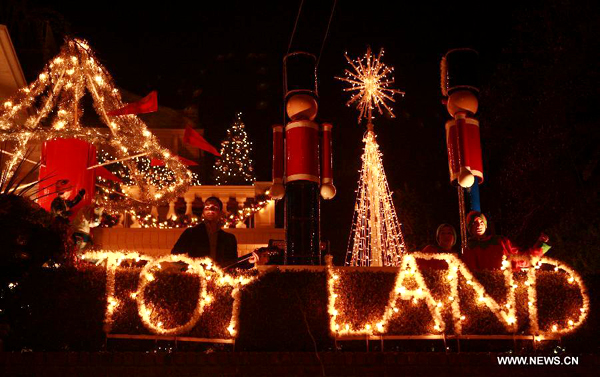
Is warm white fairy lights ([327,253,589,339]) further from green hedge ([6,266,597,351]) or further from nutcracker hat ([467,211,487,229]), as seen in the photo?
nutcracker hat ([467,211,487,229])

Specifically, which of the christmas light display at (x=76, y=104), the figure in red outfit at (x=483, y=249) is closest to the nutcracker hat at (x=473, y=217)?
the figure in red outfit at (x=483, y=249)

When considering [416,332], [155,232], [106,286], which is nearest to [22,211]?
[106,286]

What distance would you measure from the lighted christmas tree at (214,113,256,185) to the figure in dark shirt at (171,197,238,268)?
8.13 m

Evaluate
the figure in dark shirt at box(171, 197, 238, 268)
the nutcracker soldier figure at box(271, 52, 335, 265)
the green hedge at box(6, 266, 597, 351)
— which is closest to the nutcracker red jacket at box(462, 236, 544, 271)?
the green hedge at box(6, 266, 597, 351)

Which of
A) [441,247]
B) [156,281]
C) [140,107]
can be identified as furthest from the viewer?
[140,107]

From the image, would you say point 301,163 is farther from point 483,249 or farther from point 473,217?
point 483,249

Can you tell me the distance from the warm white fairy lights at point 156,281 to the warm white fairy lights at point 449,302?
3.71 feet

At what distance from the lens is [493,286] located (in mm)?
7883

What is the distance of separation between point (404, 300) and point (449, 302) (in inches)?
21.5

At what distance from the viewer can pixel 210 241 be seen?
29.6 ft

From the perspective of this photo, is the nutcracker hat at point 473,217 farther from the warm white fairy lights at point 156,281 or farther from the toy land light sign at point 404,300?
the warm white fairy lights at point 156,281

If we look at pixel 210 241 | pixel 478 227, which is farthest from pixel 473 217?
pixel 210 241

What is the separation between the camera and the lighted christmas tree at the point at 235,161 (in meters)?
17.3

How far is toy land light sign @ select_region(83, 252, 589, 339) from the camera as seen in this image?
7.29 meters
